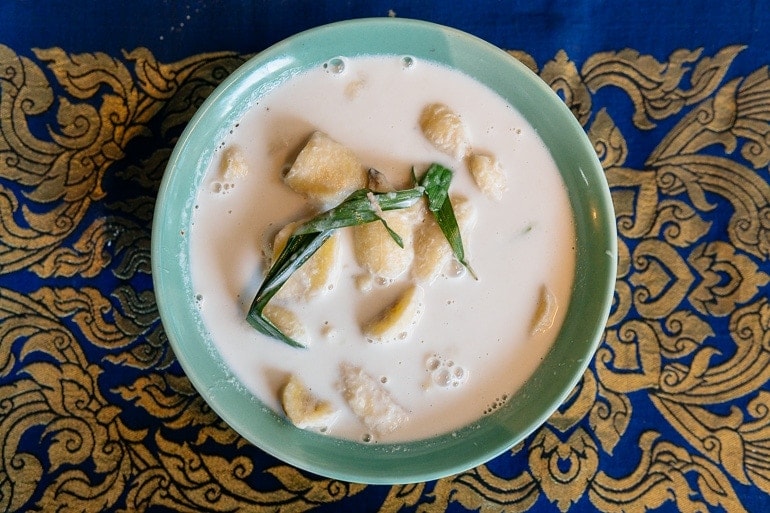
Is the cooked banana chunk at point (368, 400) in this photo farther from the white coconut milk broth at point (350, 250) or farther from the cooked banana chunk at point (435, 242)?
the cooked banana chunk at point (435, 242)

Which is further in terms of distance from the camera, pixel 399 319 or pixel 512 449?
pixel 512 449

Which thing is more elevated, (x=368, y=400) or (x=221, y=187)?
(x=221, y=187)

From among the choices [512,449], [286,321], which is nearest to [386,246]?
[286,321]

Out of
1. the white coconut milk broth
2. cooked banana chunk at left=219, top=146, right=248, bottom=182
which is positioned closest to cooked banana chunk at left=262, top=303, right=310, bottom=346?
the white coconut milk broth

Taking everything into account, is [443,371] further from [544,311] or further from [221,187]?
[221,187]

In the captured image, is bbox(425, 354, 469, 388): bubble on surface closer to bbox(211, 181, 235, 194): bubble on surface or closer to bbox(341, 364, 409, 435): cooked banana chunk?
bbox(341, 364, 409, 435): cooked banana chunk

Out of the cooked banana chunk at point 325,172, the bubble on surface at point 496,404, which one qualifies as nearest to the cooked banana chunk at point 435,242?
the cooked banana chunk at point 325,172

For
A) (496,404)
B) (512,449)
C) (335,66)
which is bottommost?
(512,449)
